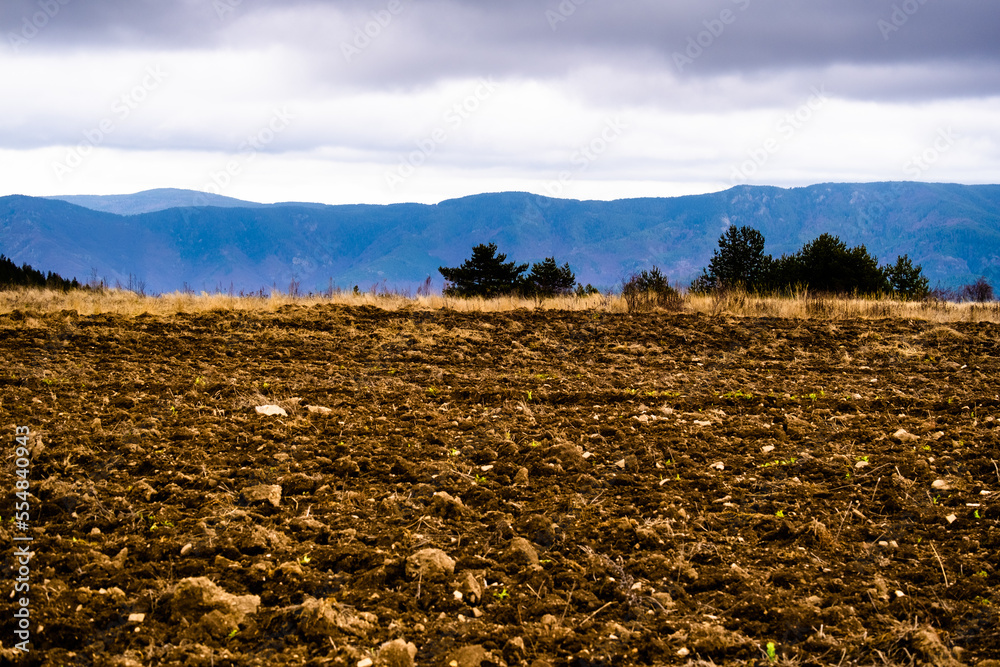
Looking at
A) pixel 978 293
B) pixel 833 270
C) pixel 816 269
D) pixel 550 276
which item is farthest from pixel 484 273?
pixel 978 293

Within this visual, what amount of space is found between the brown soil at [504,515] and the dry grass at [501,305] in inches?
167

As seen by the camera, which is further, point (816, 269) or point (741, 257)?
point (741, 257)

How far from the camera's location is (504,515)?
4.13 metres

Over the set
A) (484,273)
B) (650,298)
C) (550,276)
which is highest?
(550,276)

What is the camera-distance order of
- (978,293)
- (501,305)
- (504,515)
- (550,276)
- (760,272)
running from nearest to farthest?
(504,515), (501,305), (978,293), (760,272), (550,276)

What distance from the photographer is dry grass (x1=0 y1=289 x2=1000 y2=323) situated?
12.0 m

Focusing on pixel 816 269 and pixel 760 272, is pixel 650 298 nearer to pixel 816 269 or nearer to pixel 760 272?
pixel 816 269

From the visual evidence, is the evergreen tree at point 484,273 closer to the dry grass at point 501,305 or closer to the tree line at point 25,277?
the tree line at point 25,277

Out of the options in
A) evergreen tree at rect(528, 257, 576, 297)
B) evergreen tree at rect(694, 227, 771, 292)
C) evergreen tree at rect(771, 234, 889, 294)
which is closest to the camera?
evergreen tree at rect(771, 234, 889, 294)

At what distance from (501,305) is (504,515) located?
9.08 m

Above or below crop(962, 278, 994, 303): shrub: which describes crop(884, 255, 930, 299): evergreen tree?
above

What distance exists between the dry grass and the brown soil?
4.25m

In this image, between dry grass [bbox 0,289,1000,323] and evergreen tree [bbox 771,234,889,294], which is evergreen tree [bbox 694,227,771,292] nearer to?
evergreen tree [bbox 771,234,889,294]

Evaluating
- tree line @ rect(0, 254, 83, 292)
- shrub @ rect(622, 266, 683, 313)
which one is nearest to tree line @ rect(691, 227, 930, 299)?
shrub @ rect(622, 266, 683, 313)
